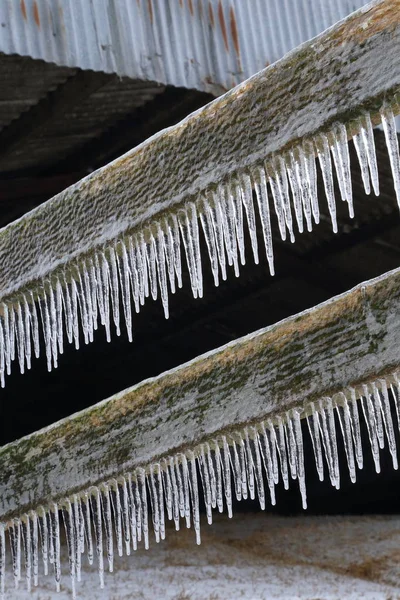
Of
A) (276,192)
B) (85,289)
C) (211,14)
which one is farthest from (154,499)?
(211,14)

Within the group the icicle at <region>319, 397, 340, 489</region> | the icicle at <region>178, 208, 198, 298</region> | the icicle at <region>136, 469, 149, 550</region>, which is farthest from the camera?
the icicle at <region>136, 469, 149, 550</region>

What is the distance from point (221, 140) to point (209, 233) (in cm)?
29

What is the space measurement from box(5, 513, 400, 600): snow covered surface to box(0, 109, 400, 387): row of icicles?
2248 millimetres

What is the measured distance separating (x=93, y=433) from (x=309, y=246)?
13.0 ft

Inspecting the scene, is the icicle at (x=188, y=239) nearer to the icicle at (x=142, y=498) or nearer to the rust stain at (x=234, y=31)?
the icicle at (x=142, y=498)

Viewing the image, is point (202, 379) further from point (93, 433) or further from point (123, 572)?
point (123, 572)

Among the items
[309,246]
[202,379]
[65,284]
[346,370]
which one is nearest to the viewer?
[346,370]

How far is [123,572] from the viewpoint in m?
5.16

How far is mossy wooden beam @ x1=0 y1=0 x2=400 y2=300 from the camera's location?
1.97 metres

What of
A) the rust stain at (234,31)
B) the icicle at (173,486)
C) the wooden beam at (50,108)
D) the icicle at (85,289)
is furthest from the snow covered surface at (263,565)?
the rust stain at (234,31)

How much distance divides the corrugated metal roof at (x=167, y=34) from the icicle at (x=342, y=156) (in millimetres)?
2396

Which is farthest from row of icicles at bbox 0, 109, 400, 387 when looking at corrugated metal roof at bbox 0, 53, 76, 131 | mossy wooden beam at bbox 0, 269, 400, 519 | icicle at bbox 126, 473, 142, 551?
corrugated metal roof at bbox 0, 53, 76, 131

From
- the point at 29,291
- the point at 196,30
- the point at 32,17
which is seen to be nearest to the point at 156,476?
the point at 29,291

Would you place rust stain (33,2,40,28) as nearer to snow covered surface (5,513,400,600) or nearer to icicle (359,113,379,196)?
icicle (359,113,379,196)
